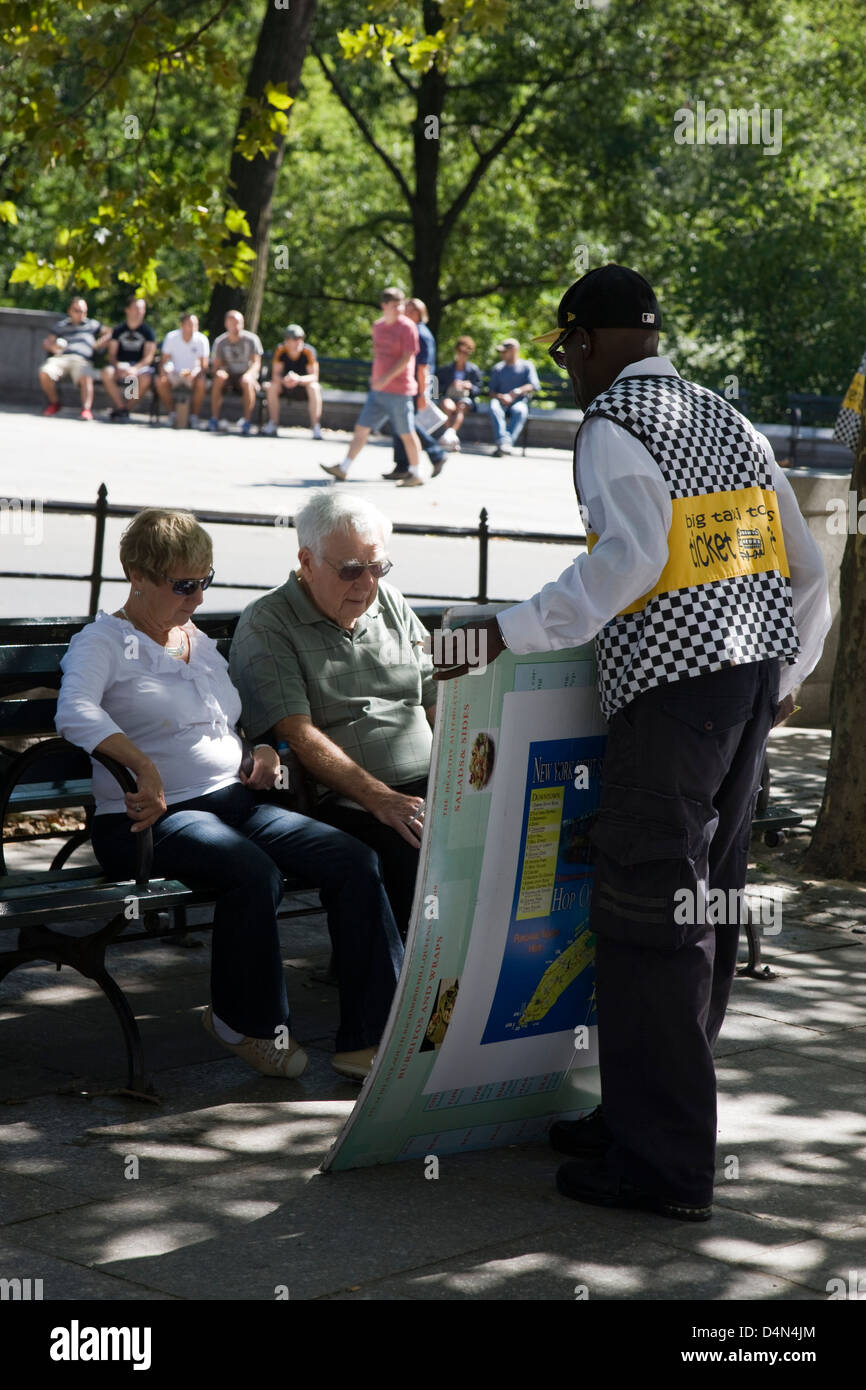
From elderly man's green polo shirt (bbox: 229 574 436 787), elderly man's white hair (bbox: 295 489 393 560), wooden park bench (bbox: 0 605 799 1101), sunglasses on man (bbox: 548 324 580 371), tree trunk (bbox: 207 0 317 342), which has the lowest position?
wooden park bench (bbox: 0 605 799 1101)

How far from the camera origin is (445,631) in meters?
3.79

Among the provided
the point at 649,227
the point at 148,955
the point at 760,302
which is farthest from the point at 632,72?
the point at 148,955

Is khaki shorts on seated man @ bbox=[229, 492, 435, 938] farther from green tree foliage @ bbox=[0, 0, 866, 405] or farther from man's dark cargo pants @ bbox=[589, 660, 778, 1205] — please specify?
green tree foliage @ bbox=[0, 0, 866, 405]

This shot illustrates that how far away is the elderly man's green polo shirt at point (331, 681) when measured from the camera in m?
5.11

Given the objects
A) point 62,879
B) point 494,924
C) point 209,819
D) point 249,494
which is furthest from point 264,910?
point 249,494

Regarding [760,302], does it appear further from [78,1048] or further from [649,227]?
[78,1048]

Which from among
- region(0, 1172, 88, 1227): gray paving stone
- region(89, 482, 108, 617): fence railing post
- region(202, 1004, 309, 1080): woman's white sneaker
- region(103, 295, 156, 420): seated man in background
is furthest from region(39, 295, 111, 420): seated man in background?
region(0, 1172, 88, 1227): gray paving stone

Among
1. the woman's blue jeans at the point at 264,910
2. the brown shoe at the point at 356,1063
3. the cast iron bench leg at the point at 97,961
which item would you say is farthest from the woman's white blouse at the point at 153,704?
the brown shoe at the point at 356,1063

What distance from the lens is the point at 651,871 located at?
3.83 m

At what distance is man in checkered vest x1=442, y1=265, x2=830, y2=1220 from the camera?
3744 millimetres

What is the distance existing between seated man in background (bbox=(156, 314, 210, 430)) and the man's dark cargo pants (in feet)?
68.6

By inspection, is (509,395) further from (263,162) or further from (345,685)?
(345,685)

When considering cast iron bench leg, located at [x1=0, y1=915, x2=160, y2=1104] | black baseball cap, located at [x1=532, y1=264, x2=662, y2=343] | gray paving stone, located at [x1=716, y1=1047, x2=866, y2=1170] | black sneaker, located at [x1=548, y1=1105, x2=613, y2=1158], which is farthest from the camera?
cast iron bench leg, located at [x1=0, y1=915, x2=160, y2=1104]

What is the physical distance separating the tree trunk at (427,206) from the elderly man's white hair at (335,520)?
2832 cm
